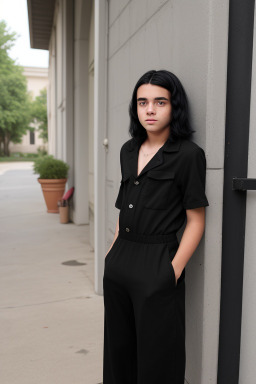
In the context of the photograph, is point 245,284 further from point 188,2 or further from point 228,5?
point 188,2

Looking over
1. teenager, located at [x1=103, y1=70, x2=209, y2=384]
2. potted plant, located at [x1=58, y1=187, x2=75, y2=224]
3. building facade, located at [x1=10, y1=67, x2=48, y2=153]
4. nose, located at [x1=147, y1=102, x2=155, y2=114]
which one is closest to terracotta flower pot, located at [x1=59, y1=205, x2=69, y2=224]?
potted plant, located at [x1=58, y1=187, x2=75, y2=224]

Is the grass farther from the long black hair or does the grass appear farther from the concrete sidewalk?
the long black hair

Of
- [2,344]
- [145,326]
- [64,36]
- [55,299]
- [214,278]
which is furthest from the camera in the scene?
[64,36]

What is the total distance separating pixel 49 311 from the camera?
3.56m

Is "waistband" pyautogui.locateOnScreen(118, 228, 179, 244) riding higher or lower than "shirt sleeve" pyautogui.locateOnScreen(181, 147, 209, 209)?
lower

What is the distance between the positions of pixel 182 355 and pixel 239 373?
389mm

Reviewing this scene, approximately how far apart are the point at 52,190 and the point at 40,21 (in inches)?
295

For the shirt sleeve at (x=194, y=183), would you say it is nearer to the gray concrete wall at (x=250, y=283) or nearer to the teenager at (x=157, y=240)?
the teenager at (x=157, y=240)

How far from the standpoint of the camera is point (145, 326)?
68.6 inches

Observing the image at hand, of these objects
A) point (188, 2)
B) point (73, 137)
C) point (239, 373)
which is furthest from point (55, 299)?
point (73, 137)

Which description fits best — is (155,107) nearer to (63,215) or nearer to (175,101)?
(175,101)

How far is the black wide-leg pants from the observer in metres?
1.72

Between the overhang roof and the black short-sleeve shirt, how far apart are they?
36.8 feet

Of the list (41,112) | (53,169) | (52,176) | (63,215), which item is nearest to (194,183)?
(63,215)
